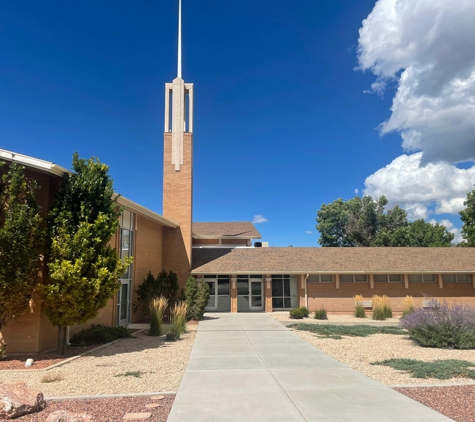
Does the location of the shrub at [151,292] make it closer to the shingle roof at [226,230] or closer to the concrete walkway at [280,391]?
the concrete walkway at [280,391]

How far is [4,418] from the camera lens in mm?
5469

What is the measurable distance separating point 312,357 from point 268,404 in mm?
4365

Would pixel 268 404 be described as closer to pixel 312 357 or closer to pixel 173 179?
pixel 312 357

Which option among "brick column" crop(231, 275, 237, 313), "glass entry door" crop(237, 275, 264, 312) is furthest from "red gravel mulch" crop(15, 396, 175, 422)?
"glass entry door" crop(237, 275, 264, 312)

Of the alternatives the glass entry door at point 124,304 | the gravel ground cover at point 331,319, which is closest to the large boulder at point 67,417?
the glass entry door at point 124,304

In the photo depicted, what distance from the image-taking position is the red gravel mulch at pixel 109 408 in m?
5.54

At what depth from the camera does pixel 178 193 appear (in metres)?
23.3

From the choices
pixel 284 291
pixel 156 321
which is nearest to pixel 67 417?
pixel 156 321

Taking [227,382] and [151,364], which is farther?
[151,364]

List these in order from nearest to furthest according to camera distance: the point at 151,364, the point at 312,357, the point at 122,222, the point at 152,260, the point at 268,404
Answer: the point at 268,404 → the point at 151,364 → the point at 312,357 → the point at 122,222 → the point at 152,260

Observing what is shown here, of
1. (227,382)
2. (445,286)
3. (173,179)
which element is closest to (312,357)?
(227,382)

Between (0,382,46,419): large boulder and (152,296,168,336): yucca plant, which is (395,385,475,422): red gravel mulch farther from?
(152,296,168,336): yucca plant

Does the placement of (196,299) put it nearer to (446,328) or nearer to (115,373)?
(115,373)

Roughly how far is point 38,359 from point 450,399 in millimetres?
9362
